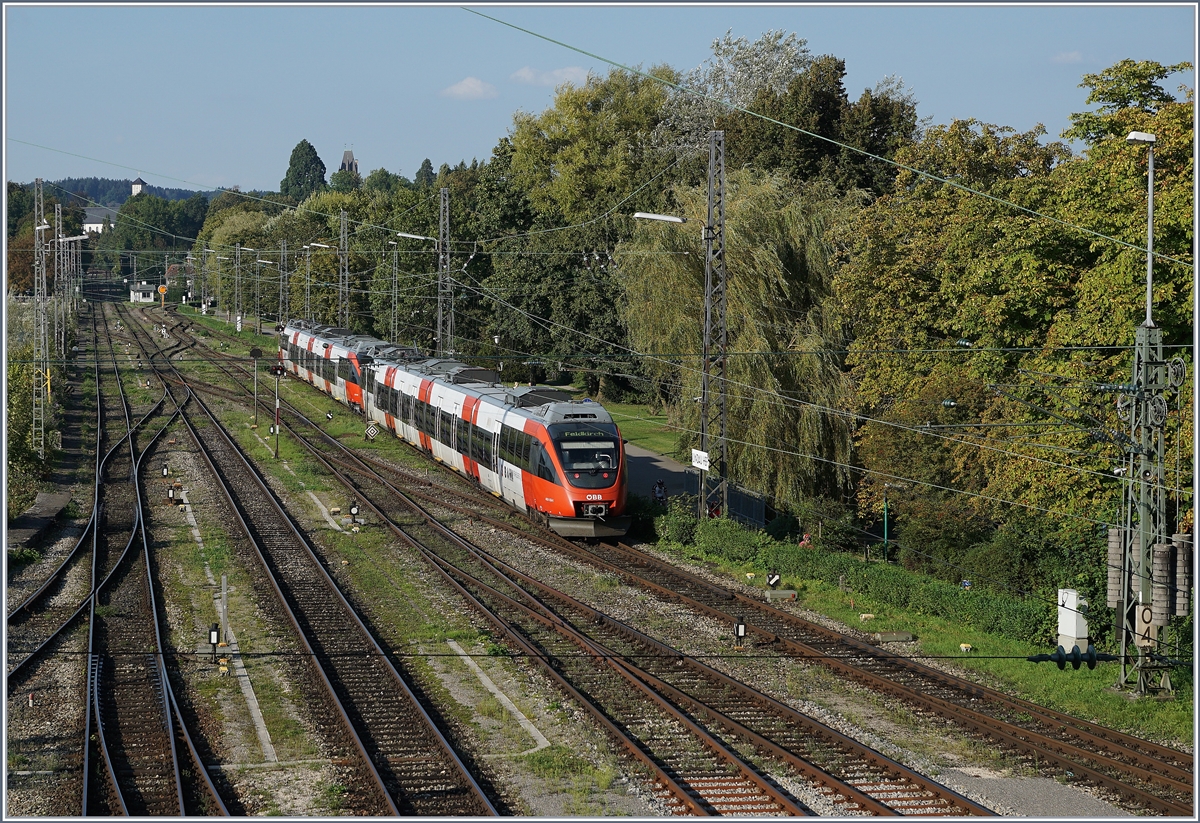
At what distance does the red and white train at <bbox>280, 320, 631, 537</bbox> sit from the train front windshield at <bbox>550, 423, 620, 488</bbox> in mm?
26

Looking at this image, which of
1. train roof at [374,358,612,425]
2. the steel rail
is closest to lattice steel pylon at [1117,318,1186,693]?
the steel rail

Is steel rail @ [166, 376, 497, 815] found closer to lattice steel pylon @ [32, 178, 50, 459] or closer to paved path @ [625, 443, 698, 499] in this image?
lattice steel pylon @ [32, 178, 50, 459]

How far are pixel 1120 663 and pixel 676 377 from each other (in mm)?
22283

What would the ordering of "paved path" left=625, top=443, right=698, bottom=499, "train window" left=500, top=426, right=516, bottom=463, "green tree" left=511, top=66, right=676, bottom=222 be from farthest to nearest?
1. "green tree" left=511, top=66, right=676, bottom=222
2. "paved path" left=625, top=443, right=698, bottom=499
3. "train window" left=500, top=426, right=516, bottom=463

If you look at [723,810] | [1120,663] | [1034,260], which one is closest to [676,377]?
[1034,260]

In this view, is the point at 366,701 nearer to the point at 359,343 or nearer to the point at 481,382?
the point at 481,382

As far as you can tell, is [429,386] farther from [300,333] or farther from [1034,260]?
[300,333]

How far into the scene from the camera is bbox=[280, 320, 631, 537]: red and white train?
30000 millimetres

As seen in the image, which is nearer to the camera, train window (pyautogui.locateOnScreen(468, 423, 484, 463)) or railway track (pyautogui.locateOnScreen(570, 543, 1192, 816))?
railway track (pyautogui.locateOnScreen(570, 543, 1192, 816))

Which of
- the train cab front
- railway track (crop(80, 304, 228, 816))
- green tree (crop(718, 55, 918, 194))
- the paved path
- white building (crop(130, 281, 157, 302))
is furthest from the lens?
white building (crop(130, 281, 157, 302))

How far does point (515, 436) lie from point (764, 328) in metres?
9.01

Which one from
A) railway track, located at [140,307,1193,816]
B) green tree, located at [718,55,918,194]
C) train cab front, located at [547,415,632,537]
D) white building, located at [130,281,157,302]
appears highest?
green tree, located at [718,55,918,194]

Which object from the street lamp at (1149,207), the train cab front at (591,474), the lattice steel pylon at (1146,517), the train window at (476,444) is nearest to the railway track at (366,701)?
the train window at (476,444)

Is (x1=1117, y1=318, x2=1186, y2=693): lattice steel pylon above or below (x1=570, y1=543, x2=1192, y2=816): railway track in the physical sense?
above
